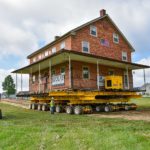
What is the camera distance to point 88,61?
86.5ft

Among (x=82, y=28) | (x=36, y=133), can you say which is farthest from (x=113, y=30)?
(x=36, y=133)

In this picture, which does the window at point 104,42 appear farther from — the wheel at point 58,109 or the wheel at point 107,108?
the wheel at point 58,109

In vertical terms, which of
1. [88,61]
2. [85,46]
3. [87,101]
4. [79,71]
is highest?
[85,46]

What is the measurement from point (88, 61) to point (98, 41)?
206 inches

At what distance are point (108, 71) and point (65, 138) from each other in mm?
20861

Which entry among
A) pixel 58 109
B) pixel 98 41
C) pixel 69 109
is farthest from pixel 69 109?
pixel 98 41

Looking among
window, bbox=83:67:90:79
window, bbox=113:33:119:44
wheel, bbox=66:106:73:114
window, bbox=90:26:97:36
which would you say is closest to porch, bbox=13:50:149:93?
window, bbox=83:67:90:79

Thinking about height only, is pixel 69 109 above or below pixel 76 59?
below

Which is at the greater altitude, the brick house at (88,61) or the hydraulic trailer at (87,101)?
the brick house at (88,61)

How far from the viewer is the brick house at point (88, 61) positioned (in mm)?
25938

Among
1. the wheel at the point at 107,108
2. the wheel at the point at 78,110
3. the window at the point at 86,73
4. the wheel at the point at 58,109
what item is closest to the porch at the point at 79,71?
the window at the point at 86,73

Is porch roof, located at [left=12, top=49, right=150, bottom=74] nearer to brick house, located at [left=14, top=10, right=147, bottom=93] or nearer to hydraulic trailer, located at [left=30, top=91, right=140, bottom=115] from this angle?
brick house, located at [left=14, top=10, right=147, bottom=93]

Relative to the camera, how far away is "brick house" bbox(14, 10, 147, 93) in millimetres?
25938

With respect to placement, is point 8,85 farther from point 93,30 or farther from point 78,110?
point 78,110
